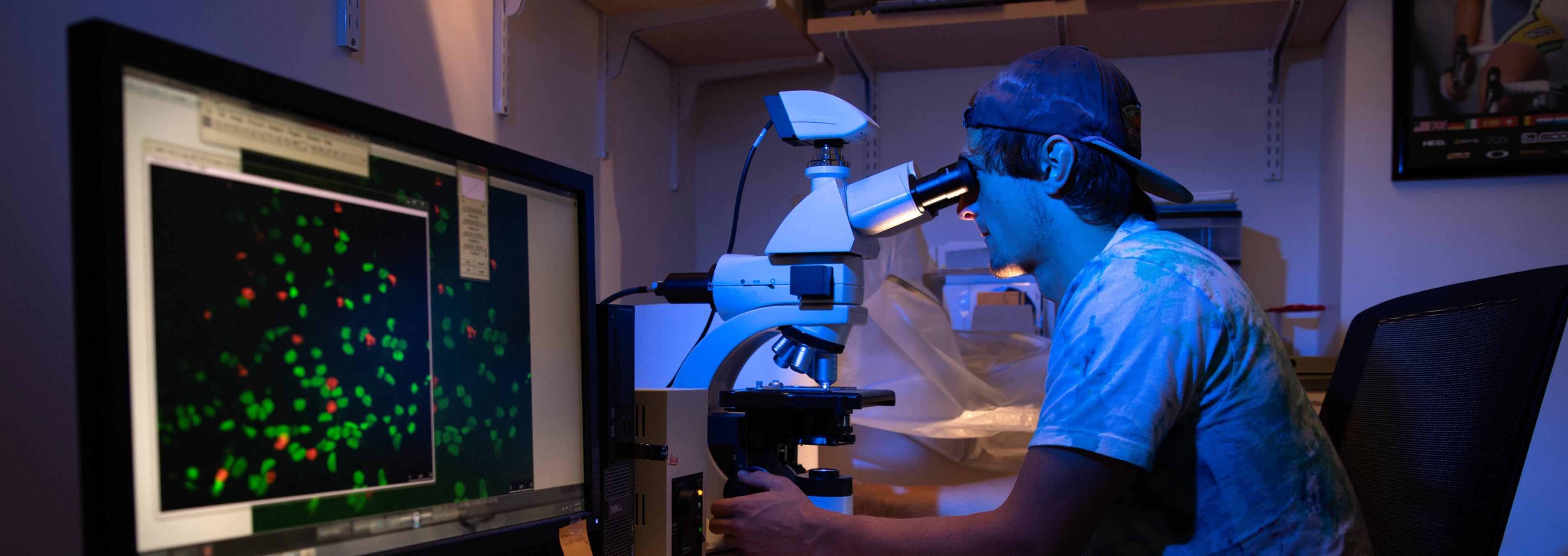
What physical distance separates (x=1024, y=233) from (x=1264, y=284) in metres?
1.65

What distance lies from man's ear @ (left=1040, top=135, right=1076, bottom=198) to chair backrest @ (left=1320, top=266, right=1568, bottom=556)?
0.34 m

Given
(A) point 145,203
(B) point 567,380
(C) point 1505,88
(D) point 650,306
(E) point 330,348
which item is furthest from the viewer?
(C) point 1505,88

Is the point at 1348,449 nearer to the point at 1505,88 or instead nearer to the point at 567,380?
the point at 567,380

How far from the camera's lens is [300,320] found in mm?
548

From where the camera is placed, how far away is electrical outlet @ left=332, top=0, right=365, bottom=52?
125 cm

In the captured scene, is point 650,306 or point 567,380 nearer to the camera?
point 567,380

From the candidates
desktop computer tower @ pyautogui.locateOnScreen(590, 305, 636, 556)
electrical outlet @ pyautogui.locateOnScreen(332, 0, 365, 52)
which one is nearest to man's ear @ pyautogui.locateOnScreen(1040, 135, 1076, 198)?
desktop computer tower @ pyautogui.locateOnScreen(590, 305, 636, 556)

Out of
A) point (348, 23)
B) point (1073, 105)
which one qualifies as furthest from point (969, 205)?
point (348, 23)

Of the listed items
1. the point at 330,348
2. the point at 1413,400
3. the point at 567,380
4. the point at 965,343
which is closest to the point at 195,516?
the point at 330,348

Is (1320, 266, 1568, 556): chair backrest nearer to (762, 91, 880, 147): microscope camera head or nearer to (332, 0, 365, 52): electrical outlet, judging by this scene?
(762, 91, 880, 147): microscope camera head

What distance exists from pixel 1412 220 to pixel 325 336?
7.09 ft

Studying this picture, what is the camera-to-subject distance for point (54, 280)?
919 mm

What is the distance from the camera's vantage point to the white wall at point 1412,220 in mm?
1864

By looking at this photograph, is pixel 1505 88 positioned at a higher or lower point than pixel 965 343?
higher
